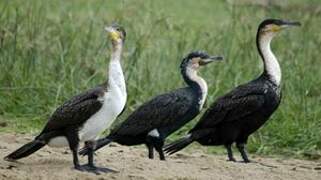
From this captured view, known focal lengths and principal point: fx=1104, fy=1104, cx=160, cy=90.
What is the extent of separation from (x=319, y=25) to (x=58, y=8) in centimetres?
432

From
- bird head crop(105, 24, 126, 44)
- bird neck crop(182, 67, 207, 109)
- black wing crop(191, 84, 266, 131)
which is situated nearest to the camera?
bird head crop(105, 24, 126, 44)

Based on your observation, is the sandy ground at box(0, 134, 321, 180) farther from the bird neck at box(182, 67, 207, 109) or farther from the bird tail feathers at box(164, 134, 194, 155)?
the bird neck at box(182, 67, 207, 109)

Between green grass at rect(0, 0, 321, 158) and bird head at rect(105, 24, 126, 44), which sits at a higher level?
bird head at rect(105, 24, 126, 44)

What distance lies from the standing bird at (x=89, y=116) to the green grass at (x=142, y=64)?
2.59m

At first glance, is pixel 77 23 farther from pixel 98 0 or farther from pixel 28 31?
pixel 98 0

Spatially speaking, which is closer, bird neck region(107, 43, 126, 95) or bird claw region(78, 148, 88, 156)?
bird neck region(107, 43, 126, 95)

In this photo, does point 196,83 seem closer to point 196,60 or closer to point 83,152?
point 196,60

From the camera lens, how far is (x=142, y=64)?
12945mm

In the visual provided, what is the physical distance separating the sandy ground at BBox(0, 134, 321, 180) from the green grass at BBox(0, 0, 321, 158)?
3.08 ft

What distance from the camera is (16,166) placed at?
28.6ft

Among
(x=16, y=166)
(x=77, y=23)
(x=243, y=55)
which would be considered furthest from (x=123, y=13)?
(x=16, y=166)

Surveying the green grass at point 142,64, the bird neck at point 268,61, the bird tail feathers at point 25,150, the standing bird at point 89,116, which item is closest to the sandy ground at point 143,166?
the bird tail feathers at point 25,150

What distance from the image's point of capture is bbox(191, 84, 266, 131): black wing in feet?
32.4

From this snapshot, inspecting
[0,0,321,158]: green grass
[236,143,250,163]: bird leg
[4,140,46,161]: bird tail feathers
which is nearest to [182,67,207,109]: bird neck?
[236,143,250,163]: bird leg
